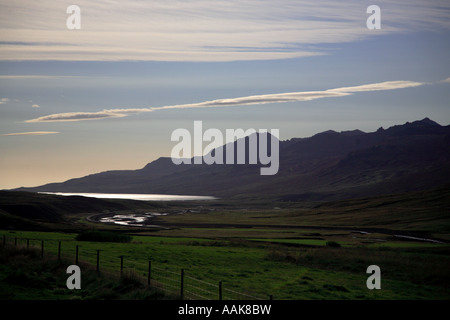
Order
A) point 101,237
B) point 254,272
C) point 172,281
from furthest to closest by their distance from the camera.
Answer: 1. point 101,237
2. point 254,272
3. point 172,281

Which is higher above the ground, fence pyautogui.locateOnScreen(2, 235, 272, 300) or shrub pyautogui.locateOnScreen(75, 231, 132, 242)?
fence pyautogui.locateOnScreen(2, 235, 272, 300)

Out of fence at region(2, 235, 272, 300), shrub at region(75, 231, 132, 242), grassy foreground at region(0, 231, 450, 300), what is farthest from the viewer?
shrub at region(75, 231, 132, 242)

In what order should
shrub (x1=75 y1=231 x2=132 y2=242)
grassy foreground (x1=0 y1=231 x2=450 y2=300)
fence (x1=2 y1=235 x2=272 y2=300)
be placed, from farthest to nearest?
shrub (x1=75 y1=231 x2=132 y2=242)
grassy foreground (x1=0 y1=231 x2=450 y2=300)
fence (x1=2 y1=235 x2=272 y2=300)

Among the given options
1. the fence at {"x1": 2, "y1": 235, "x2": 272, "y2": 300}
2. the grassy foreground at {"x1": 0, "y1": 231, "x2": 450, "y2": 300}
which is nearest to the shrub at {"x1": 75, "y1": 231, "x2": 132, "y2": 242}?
the grassy foreground at {"x1": 0, "y1": 231, "x2": 450, "y2": 300}

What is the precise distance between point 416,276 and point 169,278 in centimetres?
2684

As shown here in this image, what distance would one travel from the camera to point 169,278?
142 ft

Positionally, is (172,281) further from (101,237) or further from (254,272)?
(101,237)

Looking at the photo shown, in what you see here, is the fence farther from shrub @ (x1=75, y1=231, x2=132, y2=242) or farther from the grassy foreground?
shrub @ (x1=75, y1=231, x2=132, y2=242)

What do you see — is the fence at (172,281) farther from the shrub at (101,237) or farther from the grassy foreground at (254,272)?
the shrub at (101,237)

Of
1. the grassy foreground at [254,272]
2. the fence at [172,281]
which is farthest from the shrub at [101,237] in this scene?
the fence at [172,281]

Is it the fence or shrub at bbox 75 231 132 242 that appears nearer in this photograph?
the fence

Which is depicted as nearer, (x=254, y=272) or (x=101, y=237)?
(x=254, y=272)

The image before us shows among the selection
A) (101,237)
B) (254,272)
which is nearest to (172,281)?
(254,272)
